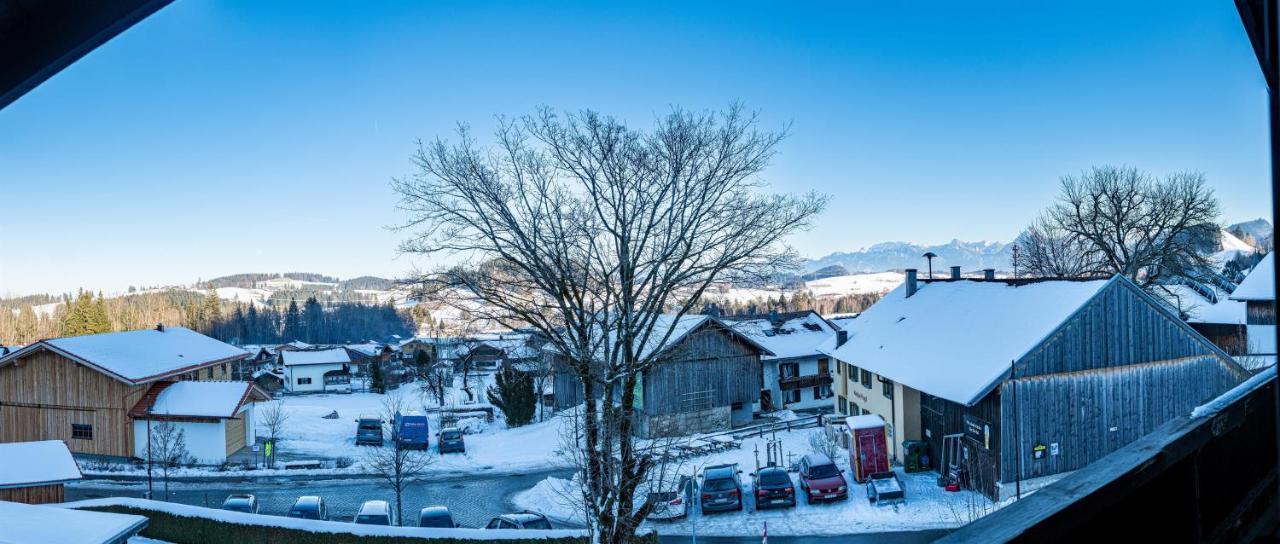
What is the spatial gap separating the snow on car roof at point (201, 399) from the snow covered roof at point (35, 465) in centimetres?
691

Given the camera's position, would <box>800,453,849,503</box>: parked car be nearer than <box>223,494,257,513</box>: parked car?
No

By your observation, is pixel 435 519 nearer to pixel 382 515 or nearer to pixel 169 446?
pixel 382 515

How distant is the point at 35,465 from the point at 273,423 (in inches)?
333

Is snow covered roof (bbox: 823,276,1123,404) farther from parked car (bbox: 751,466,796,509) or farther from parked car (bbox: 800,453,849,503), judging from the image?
parked car (bbox: 751,466,796,509)

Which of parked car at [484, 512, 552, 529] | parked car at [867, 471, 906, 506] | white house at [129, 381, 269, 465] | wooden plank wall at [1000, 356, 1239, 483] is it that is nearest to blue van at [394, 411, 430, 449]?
white house at [129, 381, 269, 465]

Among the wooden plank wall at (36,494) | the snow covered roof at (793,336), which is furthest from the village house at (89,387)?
the snow covered roof at (793,336)

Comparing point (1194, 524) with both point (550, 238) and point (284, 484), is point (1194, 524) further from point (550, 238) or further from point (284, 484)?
point (284, 484)

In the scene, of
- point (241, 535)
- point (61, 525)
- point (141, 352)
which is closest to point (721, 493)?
point (241, 535)

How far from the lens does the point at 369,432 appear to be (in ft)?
68.3

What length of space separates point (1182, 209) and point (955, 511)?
1755 centimetres

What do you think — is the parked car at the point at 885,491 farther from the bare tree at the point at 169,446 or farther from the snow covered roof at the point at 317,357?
the snow covered roof at the point at 317,357

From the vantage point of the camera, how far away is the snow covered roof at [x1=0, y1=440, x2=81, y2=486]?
10766 millimetres

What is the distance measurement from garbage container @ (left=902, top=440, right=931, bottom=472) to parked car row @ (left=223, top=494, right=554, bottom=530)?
8.69 m

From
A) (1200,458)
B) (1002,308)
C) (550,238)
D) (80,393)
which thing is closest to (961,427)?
(1002,308)
